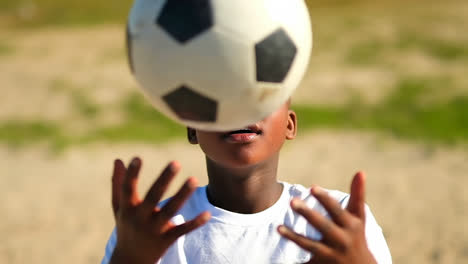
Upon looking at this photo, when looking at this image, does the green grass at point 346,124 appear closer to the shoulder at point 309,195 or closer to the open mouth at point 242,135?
the shoulder at point 309,195

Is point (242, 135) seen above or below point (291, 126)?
above

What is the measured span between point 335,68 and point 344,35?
2040 mm

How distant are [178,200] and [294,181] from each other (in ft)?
17.4

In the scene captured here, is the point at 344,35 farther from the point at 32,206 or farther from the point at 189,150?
the point at 32,206

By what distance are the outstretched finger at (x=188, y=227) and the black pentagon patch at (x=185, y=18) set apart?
0.53m

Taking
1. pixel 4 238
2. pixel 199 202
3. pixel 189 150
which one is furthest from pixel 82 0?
pixel 199 202

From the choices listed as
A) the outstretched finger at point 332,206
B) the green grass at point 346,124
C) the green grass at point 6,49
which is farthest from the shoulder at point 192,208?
the green grass at point 6,49

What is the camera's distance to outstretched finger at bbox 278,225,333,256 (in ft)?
6.24

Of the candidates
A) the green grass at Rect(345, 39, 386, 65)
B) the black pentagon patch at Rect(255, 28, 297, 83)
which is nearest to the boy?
the black pentagon patch at Rect(255, 28, 297, 83)

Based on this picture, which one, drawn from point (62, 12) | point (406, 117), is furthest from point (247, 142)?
point (62, 12)

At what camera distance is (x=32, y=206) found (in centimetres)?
688

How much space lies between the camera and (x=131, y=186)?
1.97 meters

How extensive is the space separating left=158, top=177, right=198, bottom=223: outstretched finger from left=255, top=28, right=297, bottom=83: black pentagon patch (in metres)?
0.38

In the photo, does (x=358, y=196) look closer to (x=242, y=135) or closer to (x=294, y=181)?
(x=242, y=135)
